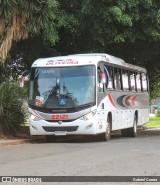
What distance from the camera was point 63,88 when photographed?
762 inches

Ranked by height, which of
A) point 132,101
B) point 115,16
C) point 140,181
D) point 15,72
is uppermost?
point 115,16

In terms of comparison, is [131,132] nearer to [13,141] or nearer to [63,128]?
[63,128]

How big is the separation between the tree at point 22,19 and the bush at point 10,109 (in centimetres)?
234

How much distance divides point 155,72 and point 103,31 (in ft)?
39.0

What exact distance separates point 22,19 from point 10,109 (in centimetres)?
387

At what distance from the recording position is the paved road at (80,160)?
37.1 ft

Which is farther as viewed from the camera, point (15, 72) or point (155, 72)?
point (155, 72)

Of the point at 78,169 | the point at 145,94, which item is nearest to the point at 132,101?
the point at 145,94

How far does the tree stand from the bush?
2.34 m

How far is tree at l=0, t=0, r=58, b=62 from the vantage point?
1859cm

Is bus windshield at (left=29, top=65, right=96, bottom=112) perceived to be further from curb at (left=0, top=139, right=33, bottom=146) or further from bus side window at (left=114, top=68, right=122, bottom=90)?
bus side window at (left=114, top=68, right=122, bottom=90)

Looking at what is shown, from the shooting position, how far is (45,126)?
19.1 meters

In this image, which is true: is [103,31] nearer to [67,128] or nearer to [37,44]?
[37,44]

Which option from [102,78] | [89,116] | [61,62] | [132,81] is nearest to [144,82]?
[132,81]
